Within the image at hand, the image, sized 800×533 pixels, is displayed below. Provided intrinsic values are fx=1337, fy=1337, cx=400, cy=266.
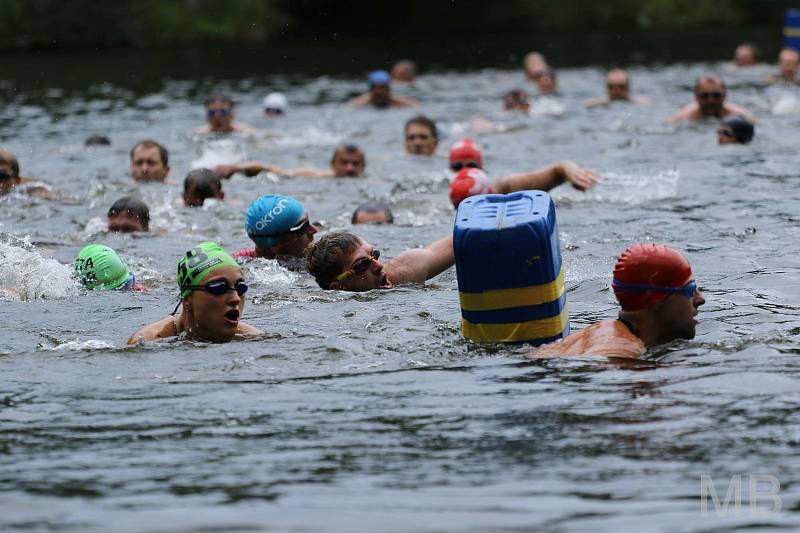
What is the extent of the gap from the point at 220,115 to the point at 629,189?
320 inches

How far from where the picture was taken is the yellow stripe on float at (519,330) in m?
7.62

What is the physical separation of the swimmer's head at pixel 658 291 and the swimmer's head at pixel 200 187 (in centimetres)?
711

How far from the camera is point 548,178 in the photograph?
10594 mm

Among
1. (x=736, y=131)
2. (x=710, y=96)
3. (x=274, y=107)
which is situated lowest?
(x=736, y=131)

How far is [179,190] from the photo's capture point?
15641 mm

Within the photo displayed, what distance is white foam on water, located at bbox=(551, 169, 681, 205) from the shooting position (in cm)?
1413

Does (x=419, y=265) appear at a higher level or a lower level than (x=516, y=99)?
lower

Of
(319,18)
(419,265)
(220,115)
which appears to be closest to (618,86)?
(220,115)

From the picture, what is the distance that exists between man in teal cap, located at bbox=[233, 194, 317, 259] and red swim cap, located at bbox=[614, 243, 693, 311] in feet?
12.1

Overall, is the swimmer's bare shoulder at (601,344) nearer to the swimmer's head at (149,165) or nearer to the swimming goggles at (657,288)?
the swimming goggles at (657,288)

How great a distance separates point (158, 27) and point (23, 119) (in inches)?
684

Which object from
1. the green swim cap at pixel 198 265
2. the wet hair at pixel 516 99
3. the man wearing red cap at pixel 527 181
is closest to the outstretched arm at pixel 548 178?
the man wearing red cap at pixel 527 181

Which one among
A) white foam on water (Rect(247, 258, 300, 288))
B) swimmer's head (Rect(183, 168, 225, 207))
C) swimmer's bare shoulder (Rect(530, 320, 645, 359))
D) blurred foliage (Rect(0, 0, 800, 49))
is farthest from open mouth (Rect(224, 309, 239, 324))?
blurred foliage (Rect(0, 0, 800, 49))

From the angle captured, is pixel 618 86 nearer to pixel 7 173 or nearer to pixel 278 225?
pixel 7 173
